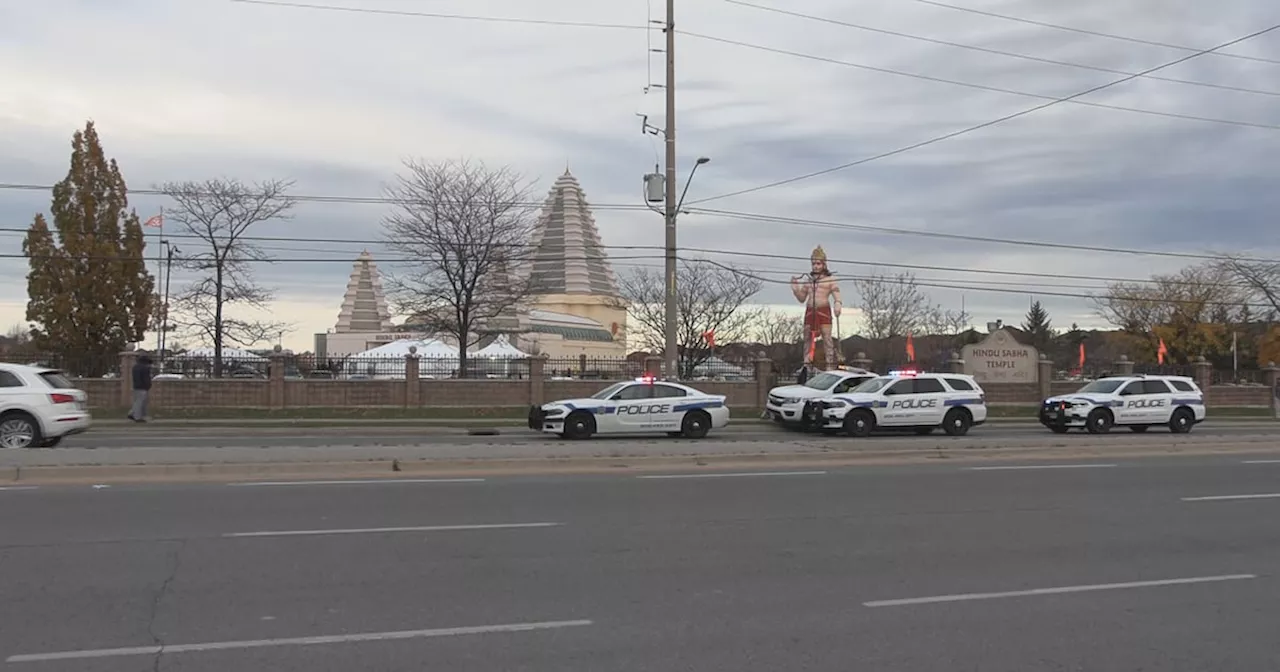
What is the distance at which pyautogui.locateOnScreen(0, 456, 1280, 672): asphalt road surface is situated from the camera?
18.0 ft

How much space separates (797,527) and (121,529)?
6.45 meters

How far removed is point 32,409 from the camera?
16578 mm

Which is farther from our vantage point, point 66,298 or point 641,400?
point 66,298

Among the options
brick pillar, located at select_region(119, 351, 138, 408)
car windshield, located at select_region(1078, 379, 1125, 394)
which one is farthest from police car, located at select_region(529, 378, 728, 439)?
brick pillar, located at select_region(119, 351, 138, 408)

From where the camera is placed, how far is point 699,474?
1391 cm

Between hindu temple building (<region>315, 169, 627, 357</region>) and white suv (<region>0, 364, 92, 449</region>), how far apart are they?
7508cm

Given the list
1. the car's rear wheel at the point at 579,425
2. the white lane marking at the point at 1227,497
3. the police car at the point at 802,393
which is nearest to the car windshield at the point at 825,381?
the police car at the point at 802,393

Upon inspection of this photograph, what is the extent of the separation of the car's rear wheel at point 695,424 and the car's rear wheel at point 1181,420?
13064 millimetres

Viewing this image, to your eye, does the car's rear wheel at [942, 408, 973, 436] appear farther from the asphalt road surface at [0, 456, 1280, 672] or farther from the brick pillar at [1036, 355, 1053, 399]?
the brick pillar at [1036, 355, 1053, 399]

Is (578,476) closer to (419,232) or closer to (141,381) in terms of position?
(141,381)

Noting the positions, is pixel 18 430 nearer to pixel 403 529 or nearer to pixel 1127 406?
pixel 403 529

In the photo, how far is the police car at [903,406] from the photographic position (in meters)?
23.2

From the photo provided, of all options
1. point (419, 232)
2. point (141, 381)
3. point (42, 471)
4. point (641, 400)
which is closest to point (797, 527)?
point (42, 471)

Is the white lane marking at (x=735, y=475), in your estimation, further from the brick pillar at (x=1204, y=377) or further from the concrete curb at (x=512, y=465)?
the brick pillar at (x=1204, y=377)
